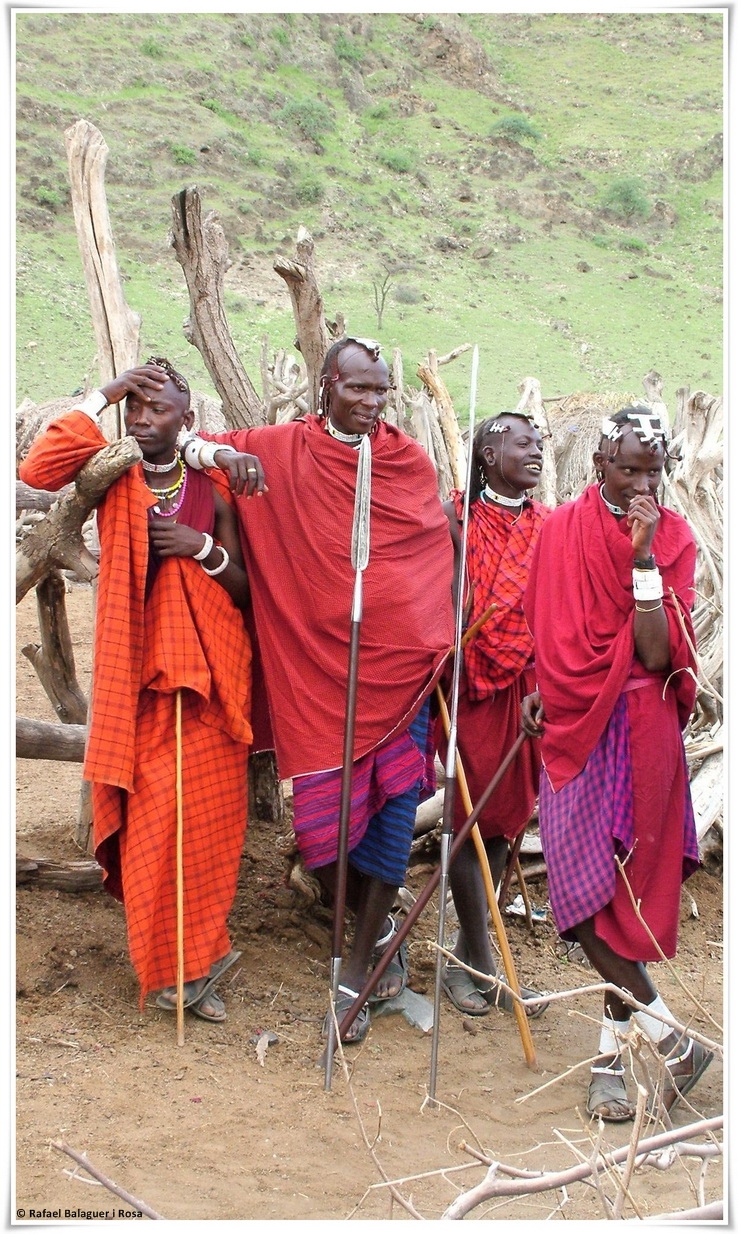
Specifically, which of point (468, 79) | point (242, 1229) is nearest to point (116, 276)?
point (242, 1229)

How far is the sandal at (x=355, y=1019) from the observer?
11.3 ft

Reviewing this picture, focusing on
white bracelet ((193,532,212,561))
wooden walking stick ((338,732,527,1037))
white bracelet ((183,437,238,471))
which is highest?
white bracelet ((183,437,238,471))

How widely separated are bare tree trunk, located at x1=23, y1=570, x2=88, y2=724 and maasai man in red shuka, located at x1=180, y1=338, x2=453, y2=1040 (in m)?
1.18

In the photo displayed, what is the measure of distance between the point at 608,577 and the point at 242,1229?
71.6 inches

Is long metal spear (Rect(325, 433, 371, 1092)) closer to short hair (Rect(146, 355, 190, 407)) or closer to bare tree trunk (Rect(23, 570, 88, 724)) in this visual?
short hair (Rect(146, 355, 190, 407))

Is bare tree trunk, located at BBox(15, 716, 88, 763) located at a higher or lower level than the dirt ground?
higher

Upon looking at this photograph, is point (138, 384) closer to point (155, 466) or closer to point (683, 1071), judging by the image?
point (155, 466)

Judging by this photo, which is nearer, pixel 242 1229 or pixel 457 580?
pixel 242 1229

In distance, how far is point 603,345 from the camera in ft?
85.6

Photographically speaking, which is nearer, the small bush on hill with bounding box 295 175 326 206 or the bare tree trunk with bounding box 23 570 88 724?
the bare tree trunk with bounding box 23 570 88 724

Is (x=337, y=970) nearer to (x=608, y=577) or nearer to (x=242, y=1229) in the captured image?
(x=242, y=1229)

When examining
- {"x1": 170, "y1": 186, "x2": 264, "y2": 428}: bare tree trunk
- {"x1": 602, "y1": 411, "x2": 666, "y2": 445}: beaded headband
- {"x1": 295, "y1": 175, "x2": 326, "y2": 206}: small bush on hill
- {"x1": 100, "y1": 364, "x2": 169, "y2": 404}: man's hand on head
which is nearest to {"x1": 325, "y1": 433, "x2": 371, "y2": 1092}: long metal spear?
{"x1": 100, "y1": 364, "x2": 169, "y2": 404}: man's hand on head

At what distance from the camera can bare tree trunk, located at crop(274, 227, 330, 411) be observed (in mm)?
4194

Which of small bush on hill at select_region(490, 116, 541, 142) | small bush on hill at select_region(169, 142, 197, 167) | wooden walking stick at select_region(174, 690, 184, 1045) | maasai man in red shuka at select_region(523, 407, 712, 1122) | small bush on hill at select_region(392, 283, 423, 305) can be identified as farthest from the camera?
small bush on hill at select_region(490, 116, 541, 142)
